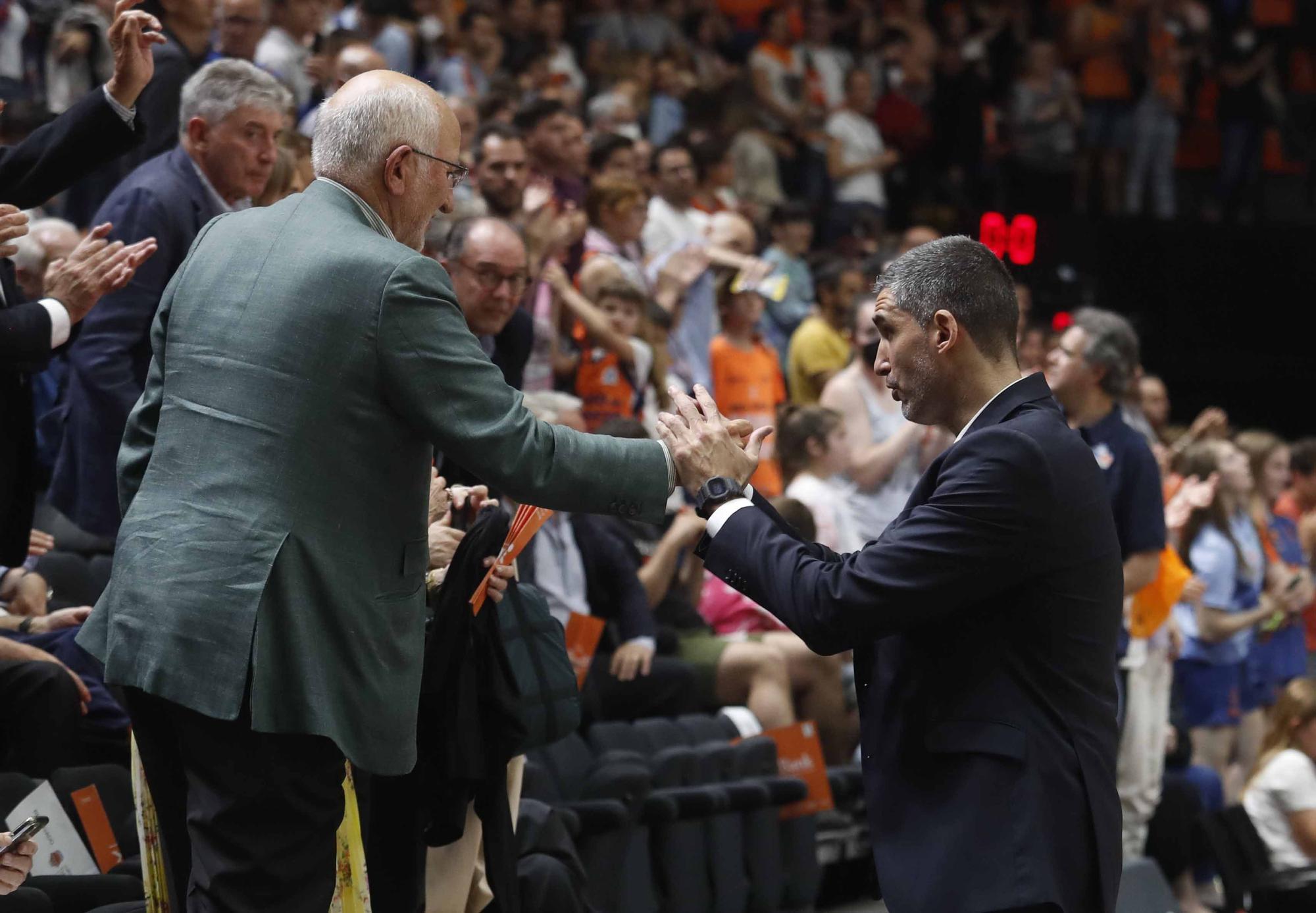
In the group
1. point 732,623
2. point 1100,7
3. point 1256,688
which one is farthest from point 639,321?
point 1100,7

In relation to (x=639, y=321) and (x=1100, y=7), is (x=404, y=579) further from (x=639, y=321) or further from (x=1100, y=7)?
(x=1100, y=7)

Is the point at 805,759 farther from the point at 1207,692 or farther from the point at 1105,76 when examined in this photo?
the point at 1105,76

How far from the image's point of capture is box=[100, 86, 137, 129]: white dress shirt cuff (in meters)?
3.75

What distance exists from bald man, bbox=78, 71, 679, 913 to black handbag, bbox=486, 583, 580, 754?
2.70 ft

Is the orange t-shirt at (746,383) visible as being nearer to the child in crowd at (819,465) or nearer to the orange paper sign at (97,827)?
the child in crowd at (819,465)

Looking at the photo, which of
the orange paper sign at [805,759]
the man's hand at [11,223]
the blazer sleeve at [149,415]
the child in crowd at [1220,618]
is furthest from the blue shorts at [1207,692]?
the blazer sleeve at [149,415]

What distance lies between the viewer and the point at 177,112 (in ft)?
17.5

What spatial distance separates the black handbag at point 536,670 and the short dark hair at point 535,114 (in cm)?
465

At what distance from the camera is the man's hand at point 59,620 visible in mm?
4172

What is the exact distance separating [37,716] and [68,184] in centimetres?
125

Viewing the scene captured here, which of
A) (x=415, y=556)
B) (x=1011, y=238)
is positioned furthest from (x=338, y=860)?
(x=1011, y=238)

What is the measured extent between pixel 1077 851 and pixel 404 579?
1.16 m

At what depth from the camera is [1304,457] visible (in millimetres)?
9688

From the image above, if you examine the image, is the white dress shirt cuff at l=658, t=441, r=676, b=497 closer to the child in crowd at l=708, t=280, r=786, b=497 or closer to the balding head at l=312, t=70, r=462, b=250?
the balding head at l=312, t=70, r=462, b=250
